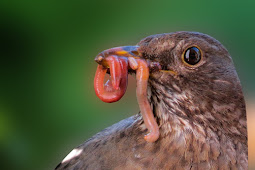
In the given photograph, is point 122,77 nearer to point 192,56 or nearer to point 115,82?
point 115,82

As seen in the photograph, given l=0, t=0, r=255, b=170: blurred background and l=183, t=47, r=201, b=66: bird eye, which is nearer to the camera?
l=183, t=47, r=201, b=66: bird eye

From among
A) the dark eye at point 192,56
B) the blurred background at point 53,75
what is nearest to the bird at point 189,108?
the dark eye at point 192,56

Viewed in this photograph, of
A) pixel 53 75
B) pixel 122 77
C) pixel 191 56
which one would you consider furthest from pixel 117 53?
pixel 53 75

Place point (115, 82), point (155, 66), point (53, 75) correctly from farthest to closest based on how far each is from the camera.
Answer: point (53, 75) < point (155, 66) < point (115, 82)

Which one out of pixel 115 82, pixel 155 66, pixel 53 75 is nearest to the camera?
pixel 115 82

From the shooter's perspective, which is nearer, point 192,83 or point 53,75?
point 192,83

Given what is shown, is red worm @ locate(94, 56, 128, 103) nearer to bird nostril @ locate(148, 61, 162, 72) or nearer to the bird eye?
bird nostril @ locate(148, 61, 162, 72)

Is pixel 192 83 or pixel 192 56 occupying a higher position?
pixel 192 56

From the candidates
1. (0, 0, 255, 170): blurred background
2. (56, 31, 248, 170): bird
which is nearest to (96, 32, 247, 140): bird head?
(56, 31, 248, 170): bird
